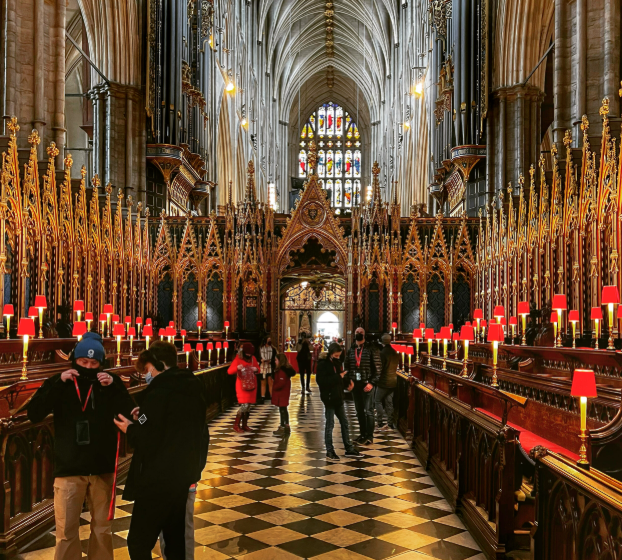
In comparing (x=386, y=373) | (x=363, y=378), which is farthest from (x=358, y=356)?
(x=386, y=373)

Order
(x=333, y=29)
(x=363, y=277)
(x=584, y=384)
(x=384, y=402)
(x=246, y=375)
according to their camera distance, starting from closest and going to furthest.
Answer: (x=584, y=384) < (x=246, y=375) < (x=384, y=402) < (x=363, y=277) < (x=333, y=29)

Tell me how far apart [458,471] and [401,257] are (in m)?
12.1

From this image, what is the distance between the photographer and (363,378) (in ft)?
32.1

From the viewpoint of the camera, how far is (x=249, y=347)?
1033 cm

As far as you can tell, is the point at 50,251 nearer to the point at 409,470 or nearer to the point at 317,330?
the point at 409,470

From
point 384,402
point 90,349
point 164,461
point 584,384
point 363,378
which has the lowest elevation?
point 384,402

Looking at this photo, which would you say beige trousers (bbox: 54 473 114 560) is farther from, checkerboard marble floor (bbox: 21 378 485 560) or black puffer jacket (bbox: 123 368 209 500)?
checkerboard marble floor (bbox: 21 378 485 560)

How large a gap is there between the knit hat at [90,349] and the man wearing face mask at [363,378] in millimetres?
5901

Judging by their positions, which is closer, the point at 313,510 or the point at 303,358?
the point at 313,510

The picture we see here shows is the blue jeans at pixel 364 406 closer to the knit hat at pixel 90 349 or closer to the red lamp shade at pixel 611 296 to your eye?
the red lamp shade at pixel 611 296

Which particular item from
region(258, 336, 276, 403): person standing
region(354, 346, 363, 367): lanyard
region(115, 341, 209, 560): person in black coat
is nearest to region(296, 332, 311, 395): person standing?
region(258, 336, 276, 403): person standing

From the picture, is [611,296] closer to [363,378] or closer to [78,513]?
[363,378]

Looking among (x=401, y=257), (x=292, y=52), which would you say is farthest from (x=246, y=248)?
(x=292, y=52)

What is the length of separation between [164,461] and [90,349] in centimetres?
80
